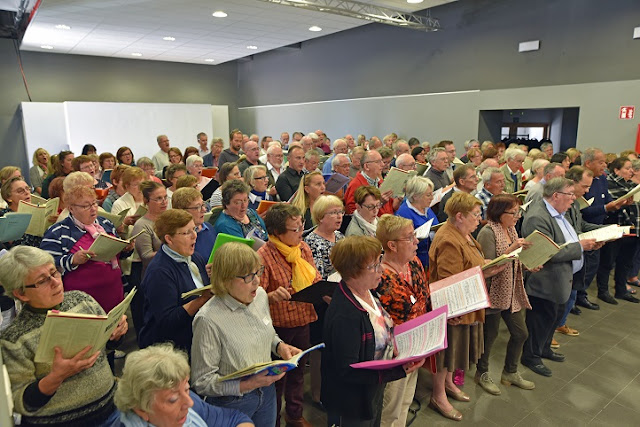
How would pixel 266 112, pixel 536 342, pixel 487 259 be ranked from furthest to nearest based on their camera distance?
pixel 266 112, pixel 536 342, pixel 487 259

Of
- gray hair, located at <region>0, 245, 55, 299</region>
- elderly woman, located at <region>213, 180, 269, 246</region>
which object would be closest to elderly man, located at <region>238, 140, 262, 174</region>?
elderly woman, located at <region>213, 180, 269, 246</region>

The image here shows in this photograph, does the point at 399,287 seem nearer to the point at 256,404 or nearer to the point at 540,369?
the point at 256,404

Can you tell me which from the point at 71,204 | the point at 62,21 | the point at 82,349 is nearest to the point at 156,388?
the point at 82,349

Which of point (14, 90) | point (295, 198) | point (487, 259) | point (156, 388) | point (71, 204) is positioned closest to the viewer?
point (156, 388)

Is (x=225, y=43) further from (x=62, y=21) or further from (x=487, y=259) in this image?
(x=487, y=259)

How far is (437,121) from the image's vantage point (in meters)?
9.86

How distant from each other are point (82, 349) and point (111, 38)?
407 inches

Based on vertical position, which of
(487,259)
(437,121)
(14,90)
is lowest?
(487,259)

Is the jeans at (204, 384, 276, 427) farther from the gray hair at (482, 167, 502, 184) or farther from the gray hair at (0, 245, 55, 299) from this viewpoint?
the gray hair at (482, 167, 502, 184)

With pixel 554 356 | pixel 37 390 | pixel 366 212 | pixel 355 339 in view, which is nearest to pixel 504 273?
pixel 366 212

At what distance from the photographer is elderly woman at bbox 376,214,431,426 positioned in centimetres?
231

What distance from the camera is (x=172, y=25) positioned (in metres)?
8.83

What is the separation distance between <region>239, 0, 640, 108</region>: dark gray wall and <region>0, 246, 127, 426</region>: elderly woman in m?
→ 8.75

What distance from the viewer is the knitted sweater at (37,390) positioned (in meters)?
1.56
